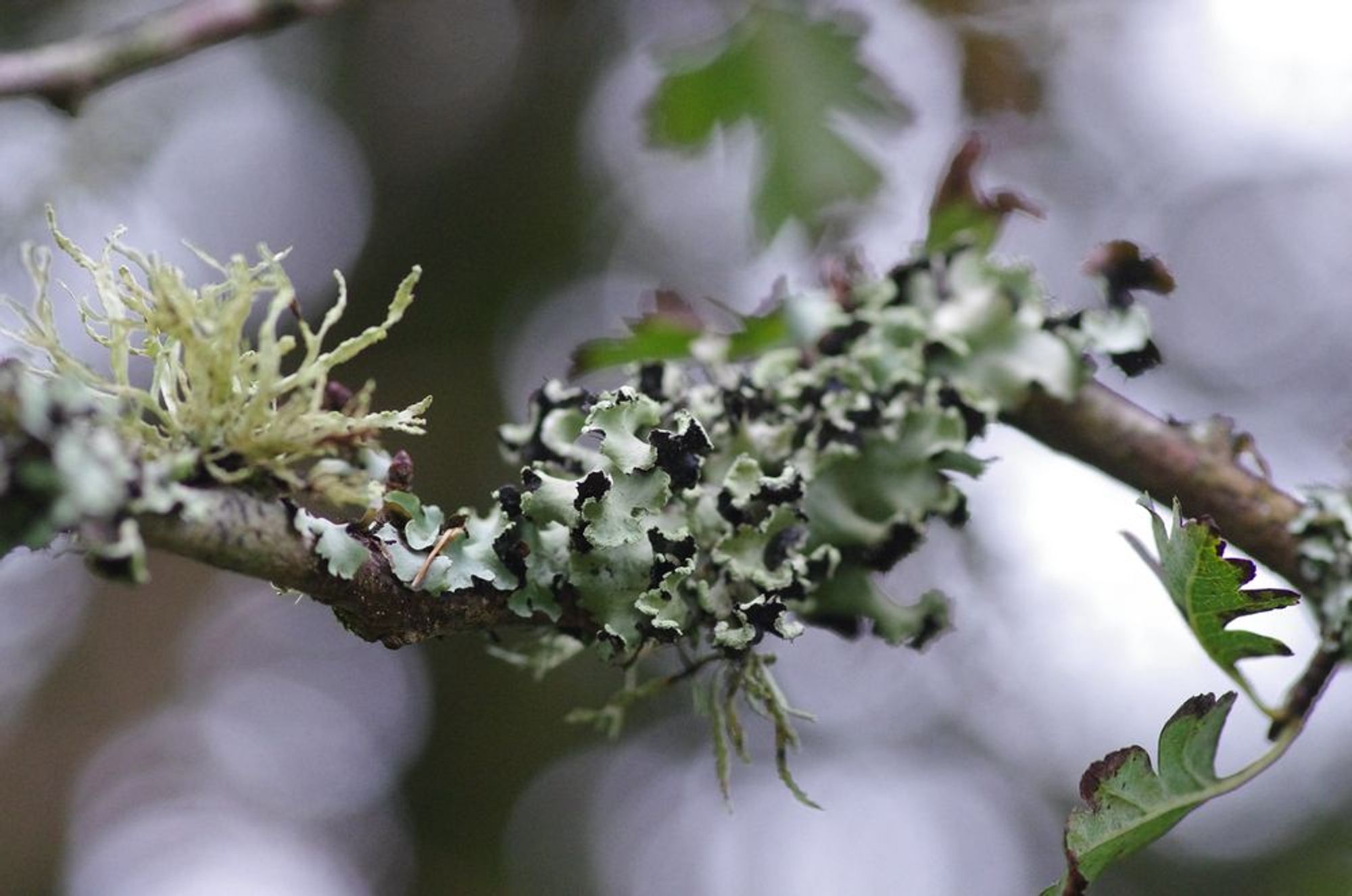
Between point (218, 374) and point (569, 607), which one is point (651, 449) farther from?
point (218, 374)

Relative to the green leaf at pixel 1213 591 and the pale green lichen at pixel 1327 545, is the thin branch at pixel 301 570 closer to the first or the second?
the green leaf at pixel 1213 591

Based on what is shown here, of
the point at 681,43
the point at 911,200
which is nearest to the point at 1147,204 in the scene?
the point at 911,200

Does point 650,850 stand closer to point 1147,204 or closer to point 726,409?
point 1147,204

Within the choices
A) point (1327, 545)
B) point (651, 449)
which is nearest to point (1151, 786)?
point (1327, 545)

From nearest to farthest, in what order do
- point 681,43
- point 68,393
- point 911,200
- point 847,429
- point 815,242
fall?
point 68,393 → point 847,429 → point 815,242 → point 681,43 → point 911,200

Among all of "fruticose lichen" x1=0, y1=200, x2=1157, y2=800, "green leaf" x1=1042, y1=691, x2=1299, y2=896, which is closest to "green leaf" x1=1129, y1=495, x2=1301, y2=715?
"green leaf" x1=1042, y1=691, x2=1299, y2=896

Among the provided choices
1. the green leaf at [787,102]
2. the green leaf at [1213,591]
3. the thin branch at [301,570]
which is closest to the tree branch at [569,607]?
the thin branch at [301,570]
